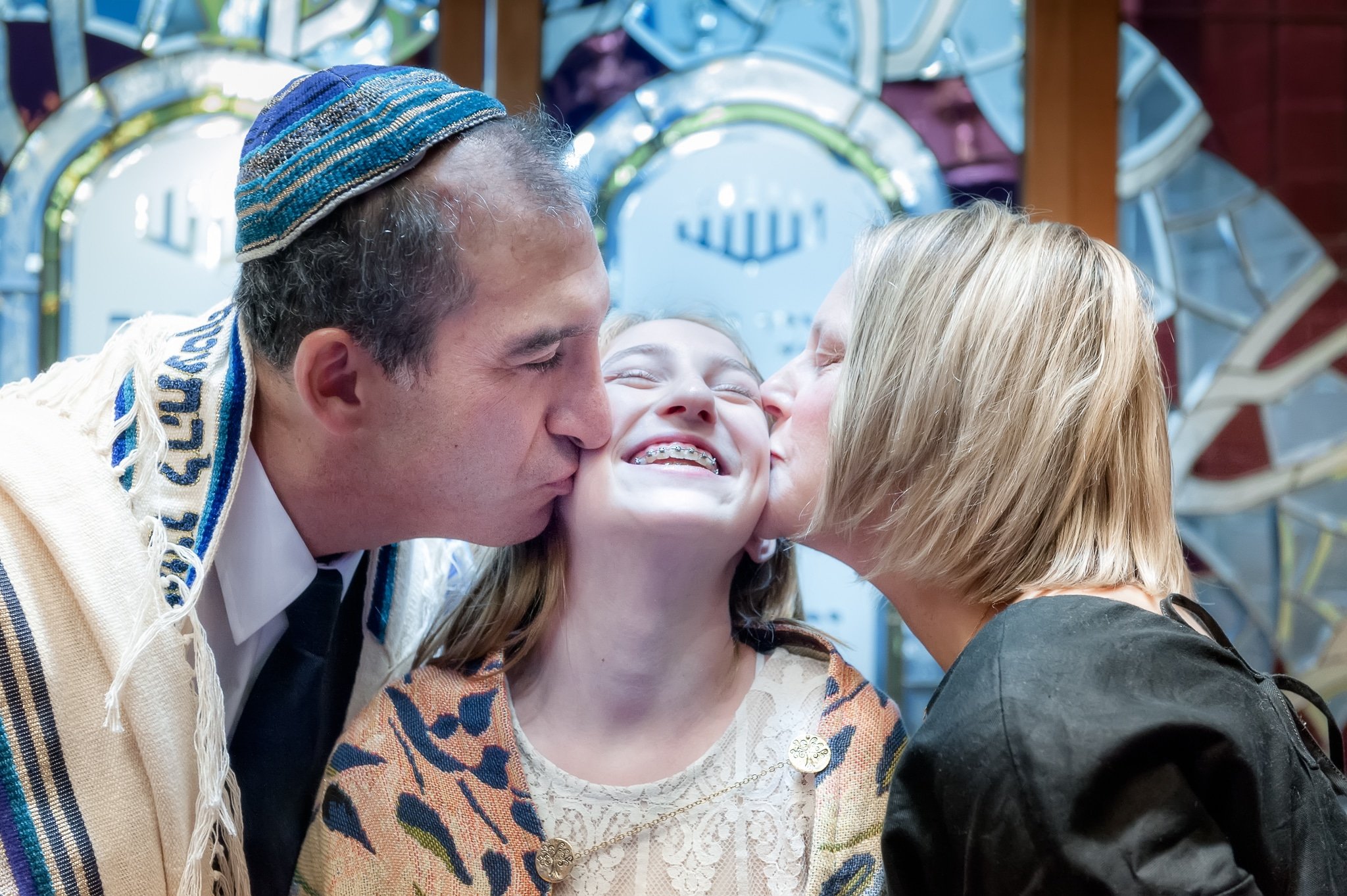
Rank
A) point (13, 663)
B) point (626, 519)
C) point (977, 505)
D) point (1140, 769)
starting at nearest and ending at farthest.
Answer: point (1140, 769) → point (13, 663) → point (977, 505) → point (626, 519)

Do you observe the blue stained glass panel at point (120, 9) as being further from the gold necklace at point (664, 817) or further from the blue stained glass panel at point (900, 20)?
the gold necklace at point (664, 817)

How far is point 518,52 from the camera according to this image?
2945mm

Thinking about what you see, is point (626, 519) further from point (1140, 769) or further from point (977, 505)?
point (1140, 769)

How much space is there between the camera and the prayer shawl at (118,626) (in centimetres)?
128

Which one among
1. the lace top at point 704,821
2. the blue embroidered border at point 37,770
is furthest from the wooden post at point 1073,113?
the blue embroidered border at point 37,770

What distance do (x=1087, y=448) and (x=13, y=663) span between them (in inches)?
48.4

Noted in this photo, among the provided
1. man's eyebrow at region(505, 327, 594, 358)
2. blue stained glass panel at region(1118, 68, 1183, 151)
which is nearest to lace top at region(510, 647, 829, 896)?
man's eyebrow at region(505, 327, 594, 358)

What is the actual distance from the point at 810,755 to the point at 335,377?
30.2 inches

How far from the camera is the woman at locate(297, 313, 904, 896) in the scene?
4.63 feet

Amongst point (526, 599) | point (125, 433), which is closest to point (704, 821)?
point (526, 599)

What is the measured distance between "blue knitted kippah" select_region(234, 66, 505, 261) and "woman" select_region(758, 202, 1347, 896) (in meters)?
0.60

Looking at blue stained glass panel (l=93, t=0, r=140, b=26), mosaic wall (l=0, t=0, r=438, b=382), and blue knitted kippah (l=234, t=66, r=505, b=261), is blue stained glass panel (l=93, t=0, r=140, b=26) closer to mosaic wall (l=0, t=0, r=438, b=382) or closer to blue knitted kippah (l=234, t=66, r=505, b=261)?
mosaic wall (l=0, t=0, r=438, b=382)

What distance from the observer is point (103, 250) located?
2.87 m

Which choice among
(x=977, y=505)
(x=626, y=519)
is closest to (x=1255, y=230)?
(x=977, y=505)
